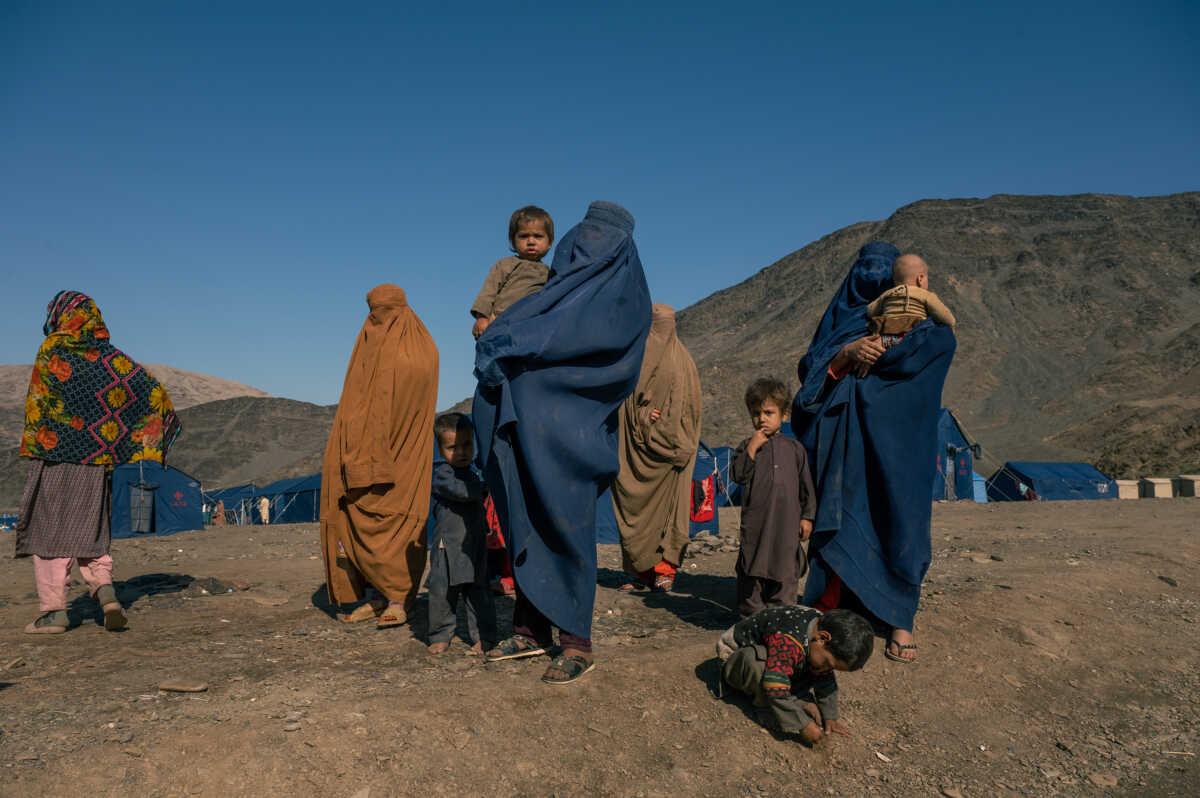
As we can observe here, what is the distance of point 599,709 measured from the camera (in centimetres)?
296

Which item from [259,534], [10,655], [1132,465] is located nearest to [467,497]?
[10,655]

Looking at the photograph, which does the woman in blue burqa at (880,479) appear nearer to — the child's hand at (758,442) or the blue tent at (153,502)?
the child's hand at (758,442)

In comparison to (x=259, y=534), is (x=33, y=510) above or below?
above

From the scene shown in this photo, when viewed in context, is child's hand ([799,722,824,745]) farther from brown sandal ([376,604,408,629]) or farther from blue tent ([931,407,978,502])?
blue tent ([931,407,978,502])

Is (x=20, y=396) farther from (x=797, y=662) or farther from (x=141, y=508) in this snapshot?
(x=797, y=662)

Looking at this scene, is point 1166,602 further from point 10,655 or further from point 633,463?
point 10,655

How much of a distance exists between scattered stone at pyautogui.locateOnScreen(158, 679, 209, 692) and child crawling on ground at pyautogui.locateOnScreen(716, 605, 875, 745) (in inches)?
76.8

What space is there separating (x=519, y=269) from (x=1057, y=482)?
19.6m

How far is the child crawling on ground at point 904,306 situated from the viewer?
3.75 metres

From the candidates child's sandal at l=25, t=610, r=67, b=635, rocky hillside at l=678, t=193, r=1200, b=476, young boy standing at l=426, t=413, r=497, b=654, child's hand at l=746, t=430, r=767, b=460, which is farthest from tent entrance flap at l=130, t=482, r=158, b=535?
rocky hillside at l=678, t=193, r=1200, b=476

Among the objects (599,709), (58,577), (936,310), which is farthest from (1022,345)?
(58,577)

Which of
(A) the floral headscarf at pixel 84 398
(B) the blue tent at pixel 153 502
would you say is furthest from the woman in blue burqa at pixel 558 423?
(B) the blue tent at pixel 153 502

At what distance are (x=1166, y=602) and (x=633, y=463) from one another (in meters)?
3.41

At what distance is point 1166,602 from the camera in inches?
194
